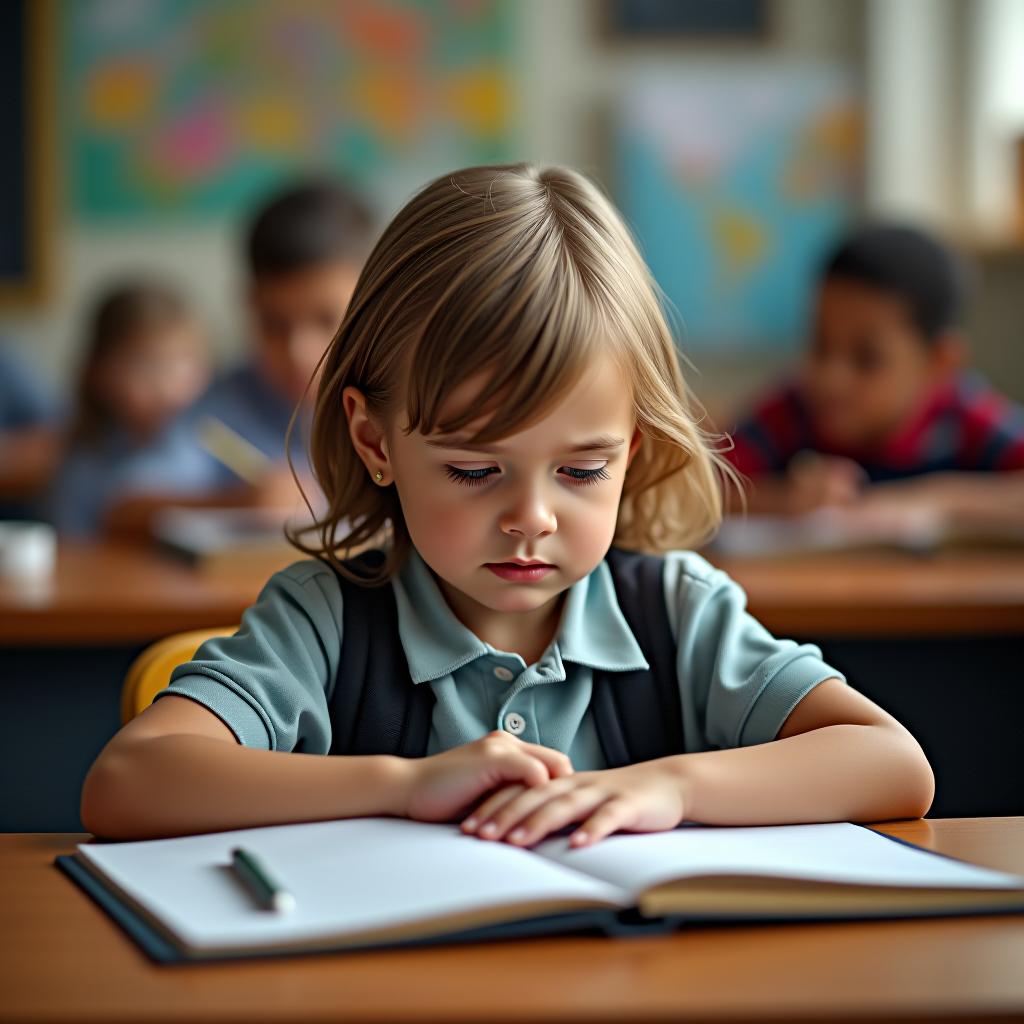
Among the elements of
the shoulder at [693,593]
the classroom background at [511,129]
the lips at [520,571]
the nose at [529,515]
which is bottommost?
the shoulder at [693,593]

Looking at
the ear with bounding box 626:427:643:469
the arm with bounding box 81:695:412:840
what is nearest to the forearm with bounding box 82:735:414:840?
the arm with bounding box 81:695:412:840

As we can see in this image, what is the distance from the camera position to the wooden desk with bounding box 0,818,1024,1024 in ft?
1.95

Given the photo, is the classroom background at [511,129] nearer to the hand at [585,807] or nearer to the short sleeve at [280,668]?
the short sleeve at [280,668]

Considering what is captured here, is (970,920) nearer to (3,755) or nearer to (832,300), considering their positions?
(3,755)

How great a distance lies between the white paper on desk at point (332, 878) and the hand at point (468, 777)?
1cm

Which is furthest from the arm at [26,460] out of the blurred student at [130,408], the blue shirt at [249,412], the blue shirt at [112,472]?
the blue shirt at [249,412]

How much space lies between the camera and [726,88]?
443cm

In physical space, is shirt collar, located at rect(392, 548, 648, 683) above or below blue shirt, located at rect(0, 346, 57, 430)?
above

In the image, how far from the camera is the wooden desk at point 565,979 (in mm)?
594

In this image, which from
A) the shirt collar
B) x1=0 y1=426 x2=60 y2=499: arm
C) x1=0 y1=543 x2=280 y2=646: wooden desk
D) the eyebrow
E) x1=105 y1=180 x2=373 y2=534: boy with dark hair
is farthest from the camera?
x1=0 y1=426 x2=60 y2=499: arm

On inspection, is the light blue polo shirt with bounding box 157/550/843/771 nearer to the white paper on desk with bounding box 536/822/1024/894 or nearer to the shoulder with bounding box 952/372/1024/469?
the white paper on desk with bounding box 536/822/1024/894

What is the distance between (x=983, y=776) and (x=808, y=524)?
0.62 m

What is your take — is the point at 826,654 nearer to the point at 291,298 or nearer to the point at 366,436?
the point at 366,436

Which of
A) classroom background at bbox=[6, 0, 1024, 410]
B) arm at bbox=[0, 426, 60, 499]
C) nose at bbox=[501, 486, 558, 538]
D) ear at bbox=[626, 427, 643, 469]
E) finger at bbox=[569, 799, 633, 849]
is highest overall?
classroom background at bbox=[6, 0, 1024, 410]
